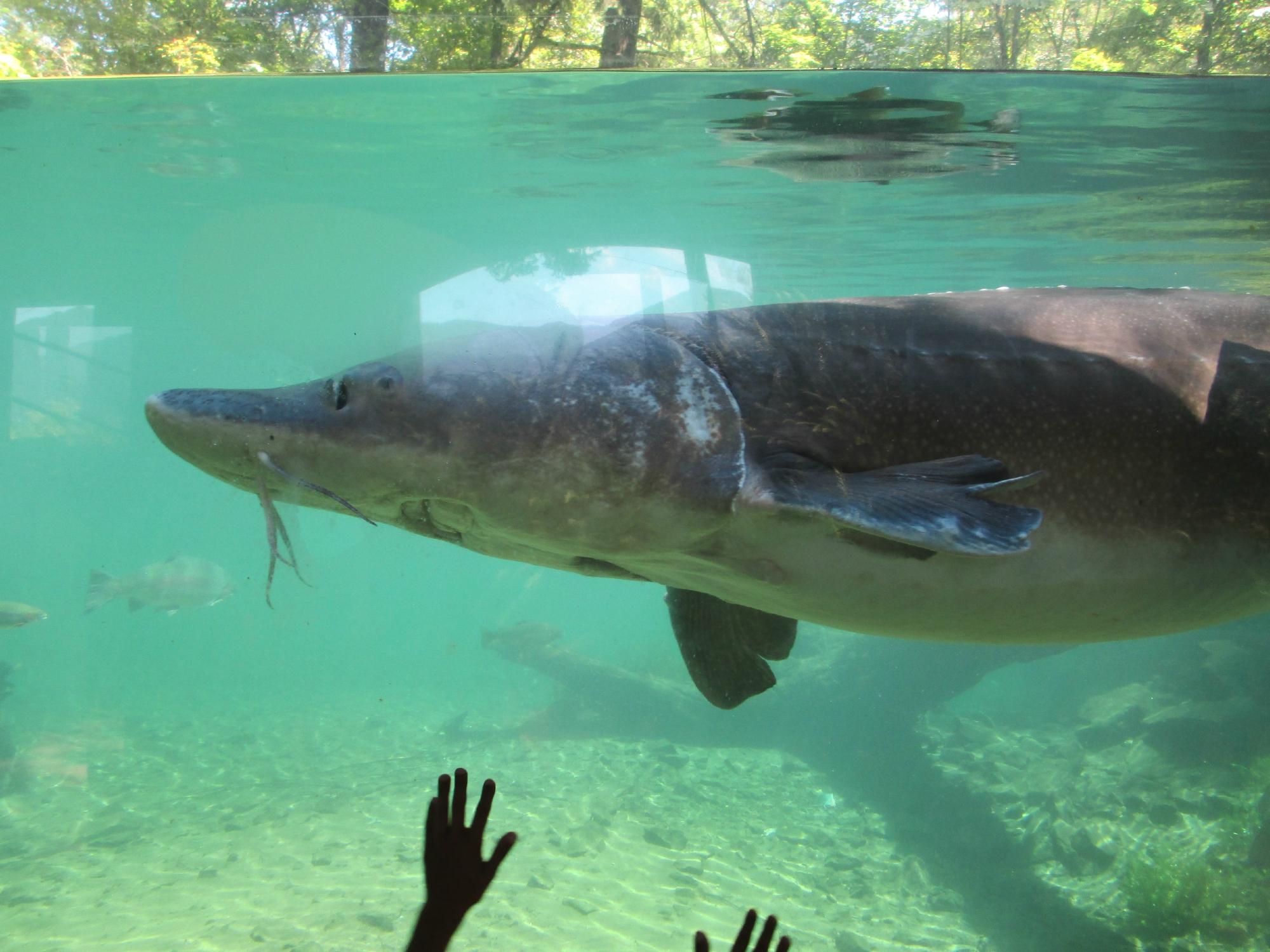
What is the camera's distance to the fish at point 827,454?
2256 mm

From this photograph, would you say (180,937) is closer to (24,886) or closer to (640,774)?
(24,886)

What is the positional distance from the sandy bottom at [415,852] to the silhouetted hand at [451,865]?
24.3 feet

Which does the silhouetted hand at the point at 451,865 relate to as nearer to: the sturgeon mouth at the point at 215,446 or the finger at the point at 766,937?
the finger at the point at 766,937

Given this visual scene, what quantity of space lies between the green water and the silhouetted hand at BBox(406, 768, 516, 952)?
1899 millimetres

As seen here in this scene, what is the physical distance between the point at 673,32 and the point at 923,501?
749 centimetres

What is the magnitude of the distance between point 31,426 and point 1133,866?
269 ft

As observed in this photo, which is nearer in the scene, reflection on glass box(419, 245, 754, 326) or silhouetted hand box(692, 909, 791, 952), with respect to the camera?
silhouetted hand box(692, 909, 791, 952)

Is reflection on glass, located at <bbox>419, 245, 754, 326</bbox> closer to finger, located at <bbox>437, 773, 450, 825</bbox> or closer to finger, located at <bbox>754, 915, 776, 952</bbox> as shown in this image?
finger, located at <bbox>437, 773, 450, 825</bbox>

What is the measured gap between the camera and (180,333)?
1426 inches

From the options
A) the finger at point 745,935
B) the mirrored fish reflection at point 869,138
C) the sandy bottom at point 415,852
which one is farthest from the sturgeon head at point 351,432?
the mirrored fish reflection at point 869,138

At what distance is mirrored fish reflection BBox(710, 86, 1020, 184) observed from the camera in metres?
9.66

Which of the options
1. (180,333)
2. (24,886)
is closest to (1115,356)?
(24,886)

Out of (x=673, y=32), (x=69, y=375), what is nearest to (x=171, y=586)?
(x=673, y=32)

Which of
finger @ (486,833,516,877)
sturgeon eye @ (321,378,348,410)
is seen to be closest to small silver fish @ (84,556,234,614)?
sturgeon eye @ (321,378,348,410)
